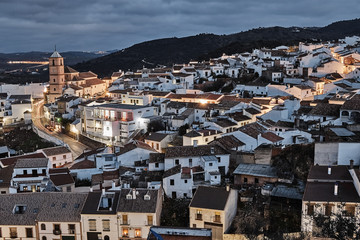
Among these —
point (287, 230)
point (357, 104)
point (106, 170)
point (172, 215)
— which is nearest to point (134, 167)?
point (106, 170)

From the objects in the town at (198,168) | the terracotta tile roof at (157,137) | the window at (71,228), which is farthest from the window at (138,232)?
the terracotta tile roof at (157,137)

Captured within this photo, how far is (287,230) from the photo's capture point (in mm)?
17281

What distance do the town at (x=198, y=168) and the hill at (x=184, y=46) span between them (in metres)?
65.7

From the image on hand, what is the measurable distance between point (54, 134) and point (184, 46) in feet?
307

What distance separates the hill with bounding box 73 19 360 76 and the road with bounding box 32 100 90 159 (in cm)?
4916

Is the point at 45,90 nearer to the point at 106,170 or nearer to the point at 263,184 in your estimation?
the point at 106,170

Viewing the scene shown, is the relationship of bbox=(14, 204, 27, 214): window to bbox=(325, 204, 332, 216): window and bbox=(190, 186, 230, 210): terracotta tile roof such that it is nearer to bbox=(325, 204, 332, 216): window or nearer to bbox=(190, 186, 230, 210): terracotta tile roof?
bbox=(190, 186, 230, 210): terracotta tile roof

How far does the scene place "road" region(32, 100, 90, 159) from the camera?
3789 centimetres

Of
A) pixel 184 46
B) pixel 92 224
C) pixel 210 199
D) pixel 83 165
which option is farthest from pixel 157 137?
pixel 184 46

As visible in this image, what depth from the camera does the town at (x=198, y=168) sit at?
17.8 metres

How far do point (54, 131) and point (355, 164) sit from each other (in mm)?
34834

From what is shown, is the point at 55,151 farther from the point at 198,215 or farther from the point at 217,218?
the point at 217,218

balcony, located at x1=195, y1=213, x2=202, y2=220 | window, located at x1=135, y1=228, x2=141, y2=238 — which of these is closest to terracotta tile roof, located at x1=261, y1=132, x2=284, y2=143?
balcony, located at x1=195, y1=213, x2=202, y2=220

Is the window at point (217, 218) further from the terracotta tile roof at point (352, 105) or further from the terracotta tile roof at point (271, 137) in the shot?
the terracotta tile roof at point (352, 105)
